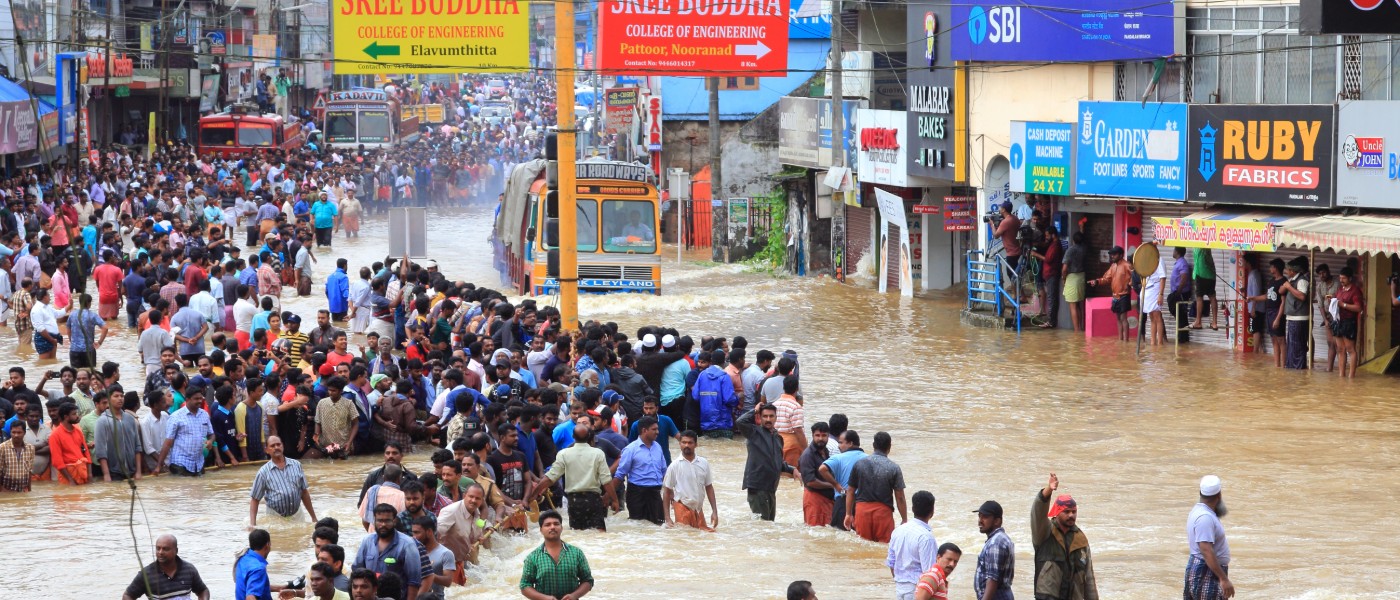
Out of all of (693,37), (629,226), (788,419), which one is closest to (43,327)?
→ (693,37)

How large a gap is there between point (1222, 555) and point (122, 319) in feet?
62.7

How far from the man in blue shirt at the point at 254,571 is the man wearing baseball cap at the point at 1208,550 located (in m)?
5.05

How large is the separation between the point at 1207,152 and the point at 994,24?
4876mm

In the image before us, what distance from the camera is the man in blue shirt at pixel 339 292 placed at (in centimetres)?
2427

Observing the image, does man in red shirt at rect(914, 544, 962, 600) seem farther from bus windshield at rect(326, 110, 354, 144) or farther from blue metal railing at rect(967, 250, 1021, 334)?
bus windshield at rect(326, 110, 354, 144)

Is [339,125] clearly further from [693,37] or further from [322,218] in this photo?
[693,37]

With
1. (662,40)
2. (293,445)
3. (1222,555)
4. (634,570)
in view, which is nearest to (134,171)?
(662,40)

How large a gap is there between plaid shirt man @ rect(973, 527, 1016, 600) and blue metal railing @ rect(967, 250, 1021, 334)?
16.2 m

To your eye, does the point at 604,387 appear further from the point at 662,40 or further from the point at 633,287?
the point at 633,287

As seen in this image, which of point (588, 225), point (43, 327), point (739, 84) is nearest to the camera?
point (43, 327)

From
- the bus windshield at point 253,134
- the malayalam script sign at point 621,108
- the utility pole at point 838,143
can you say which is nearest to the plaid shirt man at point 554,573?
the utility pole at point 838,143

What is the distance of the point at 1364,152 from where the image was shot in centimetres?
2009

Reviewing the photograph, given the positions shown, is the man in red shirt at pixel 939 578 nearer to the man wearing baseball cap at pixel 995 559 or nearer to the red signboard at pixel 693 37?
the man wearing baseball cap at pixel 995 559

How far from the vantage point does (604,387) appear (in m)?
15.1
